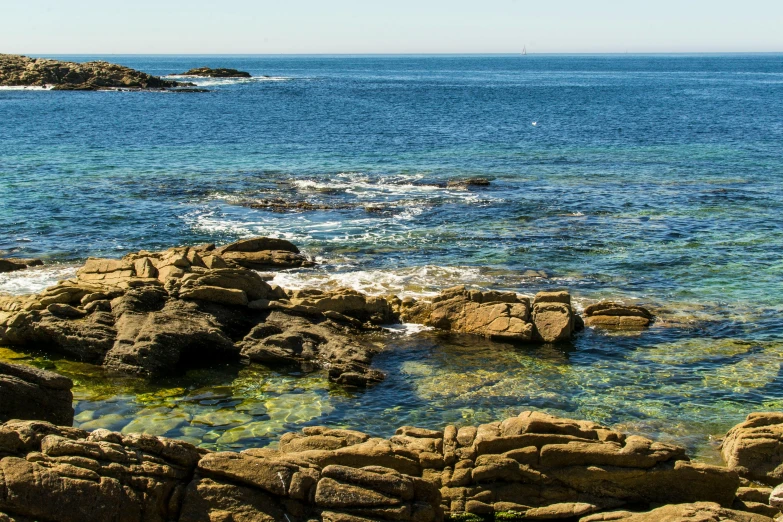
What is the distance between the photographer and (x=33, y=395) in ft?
63.6

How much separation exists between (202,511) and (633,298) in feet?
79.8

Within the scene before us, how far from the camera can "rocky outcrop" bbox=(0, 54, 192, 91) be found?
516 ft

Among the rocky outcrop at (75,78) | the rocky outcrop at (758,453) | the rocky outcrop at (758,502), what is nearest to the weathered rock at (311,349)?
→ the rocky outcrop at (758,453)

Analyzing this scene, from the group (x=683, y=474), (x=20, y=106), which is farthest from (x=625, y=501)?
(x=20, y=106)

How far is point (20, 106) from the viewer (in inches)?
4505

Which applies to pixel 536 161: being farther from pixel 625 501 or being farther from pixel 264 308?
pixel 625 501

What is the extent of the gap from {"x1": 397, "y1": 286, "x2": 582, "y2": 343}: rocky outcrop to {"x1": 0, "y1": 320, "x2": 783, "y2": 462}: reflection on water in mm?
659

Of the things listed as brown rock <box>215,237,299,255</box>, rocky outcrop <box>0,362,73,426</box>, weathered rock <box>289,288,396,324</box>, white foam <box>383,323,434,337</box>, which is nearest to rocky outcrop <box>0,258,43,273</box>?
brown rock <box>215,237,299,255</box>

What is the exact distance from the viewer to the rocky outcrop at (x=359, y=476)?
1551cm

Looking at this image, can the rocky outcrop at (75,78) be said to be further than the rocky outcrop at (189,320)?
Yes

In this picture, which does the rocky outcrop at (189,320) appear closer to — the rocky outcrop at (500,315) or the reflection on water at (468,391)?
the reflection on water at (468,391)

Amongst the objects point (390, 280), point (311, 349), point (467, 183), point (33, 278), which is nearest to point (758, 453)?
point (311, 349)

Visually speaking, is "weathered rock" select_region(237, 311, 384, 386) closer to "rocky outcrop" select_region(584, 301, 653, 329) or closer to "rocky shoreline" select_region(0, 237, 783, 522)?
"rocky shoreline" select_region(0, 237, 783, 522)

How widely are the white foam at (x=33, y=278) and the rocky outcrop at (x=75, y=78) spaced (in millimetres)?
125933
